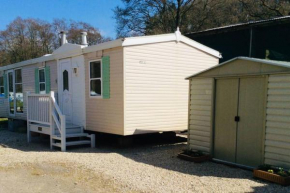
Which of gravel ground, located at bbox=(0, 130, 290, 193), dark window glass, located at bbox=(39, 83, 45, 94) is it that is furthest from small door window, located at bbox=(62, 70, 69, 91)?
gravel ground, located at bbox=(0, 130, 290, 193)

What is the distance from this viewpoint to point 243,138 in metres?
5.31

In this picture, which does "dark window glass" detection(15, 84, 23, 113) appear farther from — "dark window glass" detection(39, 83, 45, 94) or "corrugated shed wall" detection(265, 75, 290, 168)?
"corrugated shed wall" detection(265, 75, 290, 168)

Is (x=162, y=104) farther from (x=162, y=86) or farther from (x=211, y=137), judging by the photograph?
(x=211, y=137)

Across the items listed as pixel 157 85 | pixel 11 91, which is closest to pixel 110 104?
pixel 157 85

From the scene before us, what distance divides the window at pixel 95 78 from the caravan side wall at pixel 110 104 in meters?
0.14

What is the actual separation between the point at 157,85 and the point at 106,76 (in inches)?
58.0

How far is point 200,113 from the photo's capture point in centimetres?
618

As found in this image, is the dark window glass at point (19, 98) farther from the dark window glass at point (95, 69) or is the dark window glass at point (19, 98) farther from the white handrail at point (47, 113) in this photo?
the dark window glass at point (95, 69)

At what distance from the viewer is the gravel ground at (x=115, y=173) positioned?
426 cm

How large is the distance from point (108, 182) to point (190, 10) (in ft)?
58.4

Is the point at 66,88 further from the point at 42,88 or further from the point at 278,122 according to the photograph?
the point at 278,122

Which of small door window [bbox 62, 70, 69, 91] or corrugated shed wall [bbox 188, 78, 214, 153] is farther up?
small door window [bbox 62, 70, 69, 91]

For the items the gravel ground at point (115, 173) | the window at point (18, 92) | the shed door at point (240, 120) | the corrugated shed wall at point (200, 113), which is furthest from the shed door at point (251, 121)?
the window at point (18, 92)

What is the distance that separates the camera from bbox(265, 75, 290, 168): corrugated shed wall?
A: 4527mm
